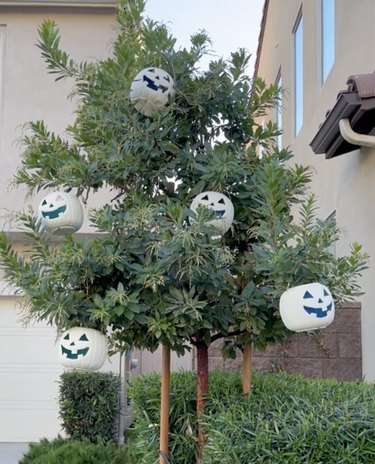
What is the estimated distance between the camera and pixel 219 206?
11.9 feet

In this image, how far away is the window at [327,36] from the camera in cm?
858

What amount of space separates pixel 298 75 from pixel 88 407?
7.39 meters

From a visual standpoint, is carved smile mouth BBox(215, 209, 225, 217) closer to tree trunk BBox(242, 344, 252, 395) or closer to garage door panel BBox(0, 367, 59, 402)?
tree trunk BBox(242, 344, 252, 395)

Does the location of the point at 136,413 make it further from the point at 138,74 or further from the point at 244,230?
the point at 138,74

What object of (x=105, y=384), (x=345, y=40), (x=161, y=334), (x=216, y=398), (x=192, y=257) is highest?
(x=345, y=40)

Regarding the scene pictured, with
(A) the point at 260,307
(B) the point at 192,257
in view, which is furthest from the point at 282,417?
(B) the point at 192,257

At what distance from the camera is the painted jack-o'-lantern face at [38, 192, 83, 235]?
3.71 m

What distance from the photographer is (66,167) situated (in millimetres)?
3822

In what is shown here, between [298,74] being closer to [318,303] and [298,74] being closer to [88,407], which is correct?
[88,407]

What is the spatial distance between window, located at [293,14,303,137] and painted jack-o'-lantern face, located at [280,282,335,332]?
8.32 meters

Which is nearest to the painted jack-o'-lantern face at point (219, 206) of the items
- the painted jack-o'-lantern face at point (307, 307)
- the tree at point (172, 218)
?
the tree at point (172, 218)

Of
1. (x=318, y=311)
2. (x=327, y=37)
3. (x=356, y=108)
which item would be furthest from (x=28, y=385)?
(x=318, y=311)

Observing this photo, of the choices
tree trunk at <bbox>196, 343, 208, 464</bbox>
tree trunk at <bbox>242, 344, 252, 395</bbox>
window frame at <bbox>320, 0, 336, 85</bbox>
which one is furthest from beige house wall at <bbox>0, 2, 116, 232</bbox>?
tree trunk at <bbox>242, 344, 252, 395</bbox>

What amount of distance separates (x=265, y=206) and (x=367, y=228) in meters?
3.05
